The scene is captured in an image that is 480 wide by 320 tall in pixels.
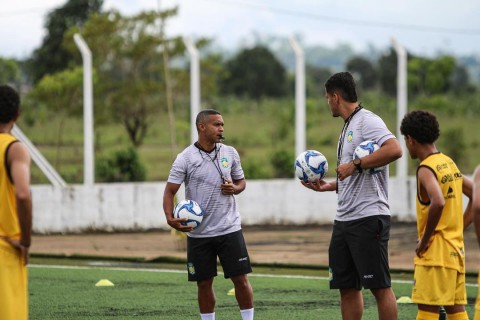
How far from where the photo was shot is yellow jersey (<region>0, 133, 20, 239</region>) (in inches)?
238

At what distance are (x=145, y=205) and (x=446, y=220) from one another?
14.2 meters

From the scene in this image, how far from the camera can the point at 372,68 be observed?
82.1m

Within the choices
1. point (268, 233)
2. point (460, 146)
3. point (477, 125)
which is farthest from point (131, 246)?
point (477, 125)

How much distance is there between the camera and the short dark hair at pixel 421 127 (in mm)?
6895

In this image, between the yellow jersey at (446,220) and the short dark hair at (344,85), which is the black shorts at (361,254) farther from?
the short dark hair at (344,85)

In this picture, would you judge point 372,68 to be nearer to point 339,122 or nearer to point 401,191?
point 339,122

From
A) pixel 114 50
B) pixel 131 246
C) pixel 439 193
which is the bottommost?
pixel 131 246

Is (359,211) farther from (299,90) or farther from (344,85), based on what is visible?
(299,90)

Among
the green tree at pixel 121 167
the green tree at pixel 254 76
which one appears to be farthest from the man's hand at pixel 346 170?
the green tree at pixel 254 76

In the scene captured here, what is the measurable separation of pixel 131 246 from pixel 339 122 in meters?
26.7

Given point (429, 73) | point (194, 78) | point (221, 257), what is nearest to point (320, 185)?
point (221, 257)

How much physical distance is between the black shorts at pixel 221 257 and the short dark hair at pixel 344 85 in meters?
1.63

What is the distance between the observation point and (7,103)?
619 cm

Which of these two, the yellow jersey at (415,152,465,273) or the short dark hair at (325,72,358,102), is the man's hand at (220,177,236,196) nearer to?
the short dark hair at (325,72,358,102)
